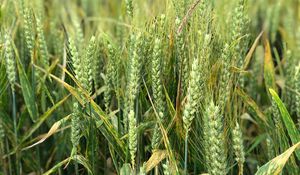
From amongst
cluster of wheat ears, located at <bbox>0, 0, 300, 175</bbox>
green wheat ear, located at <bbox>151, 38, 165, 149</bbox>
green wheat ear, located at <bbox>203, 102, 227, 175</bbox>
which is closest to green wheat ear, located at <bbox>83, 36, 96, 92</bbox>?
cluster of wheat ears, located at <bbox>0, 0, 300, 175</bbox>

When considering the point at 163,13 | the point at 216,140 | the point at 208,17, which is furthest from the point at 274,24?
the point at 216,140

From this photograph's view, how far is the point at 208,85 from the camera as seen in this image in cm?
116

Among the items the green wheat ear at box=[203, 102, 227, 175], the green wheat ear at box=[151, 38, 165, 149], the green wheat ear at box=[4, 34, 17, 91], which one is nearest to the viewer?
the green wheat ear at box=[203, 102, 227, 175]

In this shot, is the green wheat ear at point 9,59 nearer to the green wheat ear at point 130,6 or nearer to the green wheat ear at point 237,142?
the green wheat ear at point 130,6

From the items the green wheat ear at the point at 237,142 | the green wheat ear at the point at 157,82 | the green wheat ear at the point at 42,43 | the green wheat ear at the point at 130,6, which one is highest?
the green wheat ear at the point at 130,6

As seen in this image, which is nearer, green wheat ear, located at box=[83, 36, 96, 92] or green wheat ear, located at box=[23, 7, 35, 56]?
green wheat ear, located at box=[83, 36, 96, 92]

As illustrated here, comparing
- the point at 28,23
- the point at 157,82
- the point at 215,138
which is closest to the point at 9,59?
the point at 28,23

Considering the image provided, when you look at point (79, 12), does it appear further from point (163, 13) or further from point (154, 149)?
point (154, 149)

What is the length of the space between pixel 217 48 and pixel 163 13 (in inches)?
7.9

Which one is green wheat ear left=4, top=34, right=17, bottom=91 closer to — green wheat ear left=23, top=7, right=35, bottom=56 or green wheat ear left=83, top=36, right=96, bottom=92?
green wheat ear left=23, top=7, right=35, bottom=56

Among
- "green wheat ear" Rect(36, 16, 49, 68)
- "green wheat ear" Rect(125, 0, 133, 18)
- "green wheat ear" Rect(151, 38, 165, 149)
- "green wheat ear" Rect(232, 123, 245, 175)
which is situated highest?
"green wheat ear" Rect(125, 0, 133, 18)

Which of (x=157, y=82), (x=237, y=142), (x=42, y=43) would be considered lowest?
(x=237, y=142)

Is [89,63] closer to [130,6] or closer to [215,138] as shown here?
[130,6]

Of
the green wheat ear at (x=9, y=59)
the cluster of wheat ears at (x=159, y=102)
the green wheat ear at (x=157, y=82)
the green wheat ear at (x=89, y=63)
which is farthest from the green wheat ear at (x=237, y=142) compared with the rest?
the green wheat ear at (x=9, y=59)
